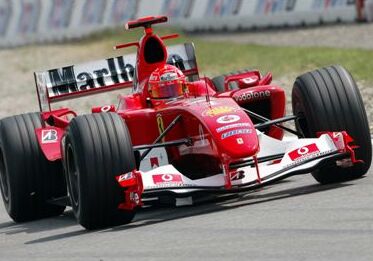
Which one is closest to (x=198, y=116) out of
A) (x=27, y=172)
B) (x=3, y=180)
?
(x=27, y=172)

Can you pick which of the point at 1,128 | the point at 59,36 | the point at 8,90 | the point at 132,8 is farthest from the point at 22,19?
the point at 1,128

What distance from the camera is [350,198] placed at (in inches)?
379

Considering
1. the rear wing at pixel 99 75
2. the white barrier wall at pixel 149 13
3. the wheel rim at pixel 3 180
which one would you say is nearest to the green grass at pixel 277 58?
the white barrier wall at pixel 149 13

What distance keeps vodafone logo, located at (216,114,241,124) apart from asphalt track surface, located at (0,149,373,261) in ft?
2.28

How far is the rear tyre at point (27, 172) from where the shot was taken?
11.6 meters

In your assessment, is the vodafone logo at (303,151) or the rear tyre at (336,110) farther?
the rear tyre at (336,110)

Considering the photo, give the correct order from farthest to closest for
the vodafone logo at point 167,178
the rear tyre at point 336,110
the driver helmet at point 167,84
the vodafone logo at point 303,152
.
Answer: the driver helmet at point 167,84, the rear tyre at point 336,110, the vodafone logo at point 303,152, the vodafone logo at point 167,178

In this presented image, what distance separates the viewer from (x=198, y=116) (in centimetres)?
1027

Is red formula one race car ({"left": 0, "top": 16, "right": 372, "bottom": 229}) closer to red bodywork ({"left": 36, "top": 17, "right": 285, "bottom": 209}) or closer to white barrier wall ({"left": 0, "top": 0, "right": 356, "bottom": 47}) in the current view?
A: red bodywork ({"left": 36, "top": 17, "right": 285, "bottom": 209})

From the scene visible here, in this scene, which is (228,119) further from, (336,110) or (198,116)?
(336,110)

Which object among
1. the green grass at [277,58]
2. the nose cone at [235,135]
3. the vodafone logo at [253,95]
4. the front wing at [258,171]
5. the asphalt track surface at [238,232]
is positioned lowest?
the green grass at [277,58]

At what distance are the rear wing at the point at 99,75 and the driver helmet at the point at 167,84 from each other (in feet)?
4.08

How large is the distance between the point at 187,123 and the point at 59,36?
28.7m

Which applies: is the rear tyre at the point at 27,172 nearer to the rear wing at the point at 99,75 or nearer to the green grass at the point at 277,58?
the rear wing at the point at 99,75
